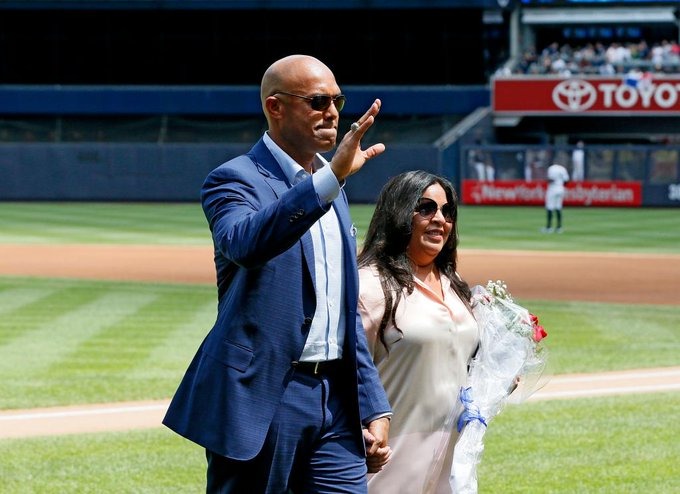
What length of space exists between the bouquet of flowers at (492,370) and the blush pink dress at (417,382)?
0.06 meters

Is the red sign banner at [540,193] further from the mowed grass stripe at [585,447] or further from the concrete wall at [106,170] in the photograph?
the mowed grass stripe at [585,447]

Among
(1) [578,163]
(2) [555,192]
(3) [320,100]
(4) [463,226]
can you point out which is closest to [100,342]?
(3) [320,100]

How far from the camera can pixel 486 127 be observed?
146 ft

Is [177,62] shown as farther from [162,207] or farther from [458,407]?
[458,407]

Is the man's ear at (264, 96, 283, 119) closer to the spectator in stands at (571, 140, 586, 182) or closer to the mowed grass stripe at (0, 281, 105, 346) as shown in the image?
the mowed grass stripe at (0, 281, 105, 346)

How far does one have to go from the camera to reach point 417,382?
488 centimetres

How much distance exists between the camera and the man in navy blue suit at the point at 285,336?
13.2 feet

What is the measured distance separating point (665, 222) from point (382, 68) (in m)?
17.8

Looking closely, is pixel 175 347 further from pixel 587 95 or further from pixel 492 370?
pixel 587 95

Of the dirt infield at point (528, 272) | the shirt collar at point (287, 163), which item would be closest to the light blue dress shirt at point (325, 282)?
the shirt collar at point (287, 163)

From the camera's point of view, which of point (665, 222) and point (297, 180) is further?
point (665, 222)

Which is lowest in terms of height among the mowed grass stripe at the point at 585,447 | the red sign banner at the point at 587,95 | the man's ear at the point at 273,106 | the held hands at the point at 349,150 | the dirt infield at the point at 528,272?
the red sign banner at the point at 587,95

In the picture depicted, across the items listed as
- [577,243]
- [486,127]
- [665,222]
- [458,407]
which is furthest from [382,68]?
[458,407]

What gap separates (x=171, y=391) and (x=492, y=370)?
634cm
